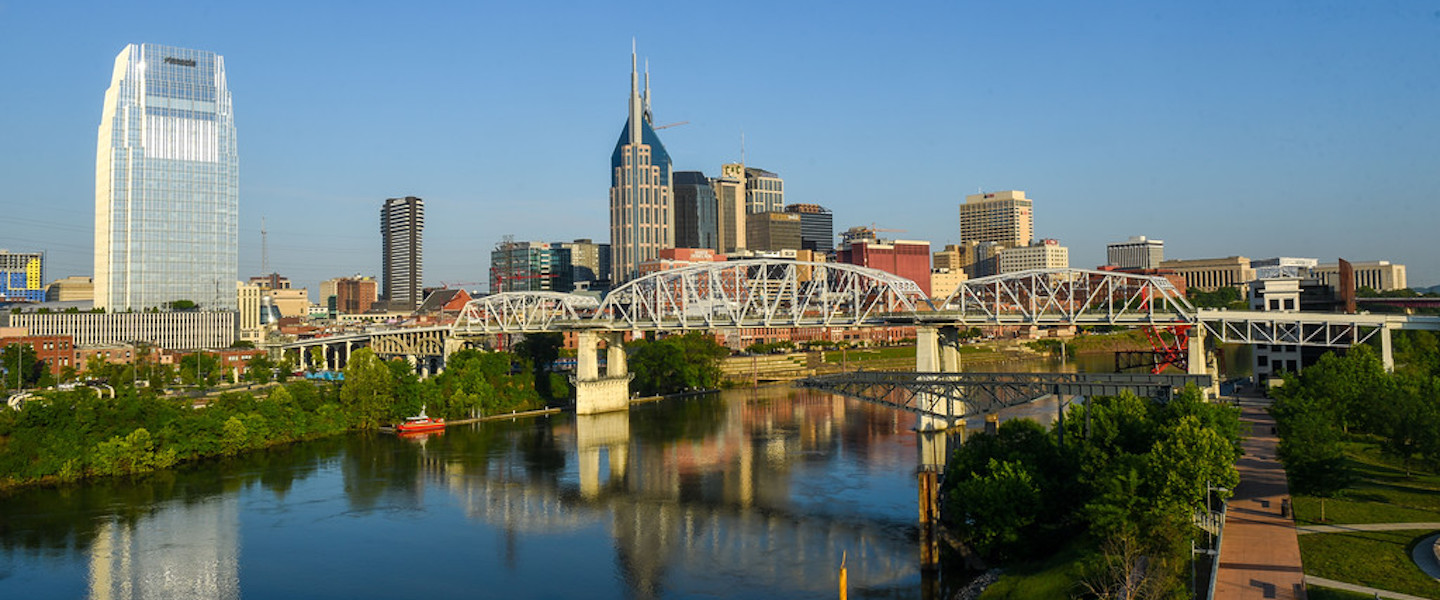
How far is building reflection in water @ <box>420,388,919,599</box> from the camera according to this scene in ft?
143

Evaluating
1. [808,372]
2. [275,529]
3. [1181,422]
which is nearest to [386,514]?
[275,529]

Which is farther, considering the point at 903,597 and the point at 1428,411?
the point at 1428,411

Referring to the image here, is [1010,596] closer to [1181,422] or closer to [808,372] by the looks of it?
[1181,422]

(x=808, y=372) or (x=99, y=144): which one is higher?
(x=99, y=144)

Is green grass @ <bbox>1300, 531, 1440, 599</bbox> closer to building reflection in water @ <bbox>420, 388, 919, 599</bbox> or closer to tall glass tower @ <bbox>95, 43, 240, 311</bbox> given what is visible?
building reflection in water @ <bbox>420, 388, 919, 599</bbox>

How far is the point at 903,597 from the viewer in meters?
38.9

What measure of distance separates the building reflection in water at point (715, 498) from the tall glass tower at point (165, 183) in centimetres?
10243

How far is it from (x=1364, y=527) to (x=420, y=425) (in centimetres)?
6745

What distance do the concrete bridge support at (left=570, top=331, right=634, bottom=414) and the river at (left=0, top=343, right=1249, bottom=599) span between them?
753 inches

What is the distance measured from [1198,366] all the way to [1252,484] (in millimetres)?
42924

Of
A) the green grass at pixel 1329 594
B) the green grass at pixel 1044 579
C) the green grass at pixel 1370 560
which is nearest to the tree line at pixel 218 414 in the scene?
the green grass at pixel 1044 579

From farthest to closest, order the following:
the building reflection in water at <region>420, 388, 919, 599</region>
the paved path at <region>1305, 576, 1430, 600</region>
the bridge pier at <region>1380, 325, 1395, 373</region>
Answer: the bridge pier at <region>1380, 325, 1395, 373</region>
the building reflection in water at <region>420, 388, 919, 599</region>
the paved path at <region>1305, 576, 1430, 600</region>

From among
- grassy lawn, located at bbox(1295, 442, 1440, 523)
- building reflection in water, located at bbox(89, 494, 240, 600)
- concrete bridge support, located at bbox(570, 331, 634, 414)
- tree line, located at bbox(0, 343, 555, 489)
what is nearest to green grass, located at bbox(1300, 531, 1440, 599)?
grassy lawn, located at bbox(1295, 442, 1440, 523)

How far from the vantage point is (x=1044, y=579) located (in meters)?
35.9
